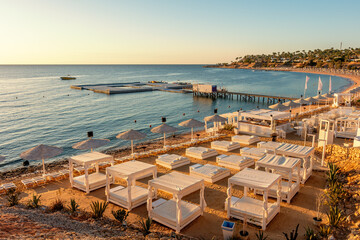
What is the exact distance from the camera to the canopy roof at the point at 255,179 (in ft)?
28.4

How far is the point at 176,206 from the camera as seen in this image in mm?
8648

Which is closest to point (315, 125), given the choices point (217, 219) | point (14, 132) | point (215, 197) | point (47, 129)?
point (215, 197)

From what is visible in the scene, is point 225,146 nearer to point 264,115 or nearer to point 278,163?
point 264,115

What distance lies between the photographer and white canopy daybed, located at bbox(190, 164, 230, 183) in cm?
1237

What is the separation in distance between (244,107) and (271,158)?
4153 centimetres

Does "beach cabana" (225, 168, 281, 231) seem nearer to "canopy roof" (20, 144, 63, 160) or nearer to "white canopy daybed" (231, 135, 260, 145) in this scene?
"canopy roof" (20, 144, 63, 160)

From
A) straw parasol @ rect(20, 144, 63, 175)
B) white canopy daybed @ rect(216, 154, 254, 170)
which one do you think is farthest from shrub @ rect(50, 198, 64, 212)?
A: white canopy daybed @ rect(216, 154, 254, 170)

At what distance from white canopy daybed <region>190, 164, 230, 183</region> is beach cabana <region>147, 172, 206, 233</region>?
303 centimetres

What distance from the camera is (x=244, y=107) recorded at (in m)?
51.5

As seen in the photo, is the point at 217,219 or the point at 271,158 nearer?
the point at 217,219

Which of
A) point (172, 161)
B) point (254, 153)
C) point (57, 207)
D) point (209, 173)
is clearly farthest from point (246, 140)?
point (57, 207)

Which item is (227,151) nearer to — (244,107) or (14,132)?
Result: (14,132)

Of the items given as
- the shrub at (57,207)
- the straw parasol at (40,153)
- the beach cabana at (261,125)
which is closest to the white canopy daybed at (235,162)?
the beach cabana at (261,125)

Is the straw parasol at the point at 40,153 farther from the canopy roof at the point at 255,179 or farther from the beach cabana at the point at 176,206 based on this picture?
the canopy roof at the point at 255,179
